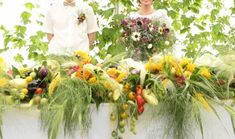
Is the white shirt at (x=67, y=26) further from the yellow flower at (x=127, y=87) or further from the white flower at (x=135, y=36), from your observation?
the yellow flower at (x=127, y=87)

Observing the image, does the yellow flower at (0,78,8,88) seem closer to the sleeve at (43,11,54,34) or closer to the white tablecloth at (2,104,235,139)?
the white tablecloth at (2,104,235,139)

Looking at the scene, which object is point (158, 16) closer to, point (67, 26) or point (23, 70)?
point (67, 26)

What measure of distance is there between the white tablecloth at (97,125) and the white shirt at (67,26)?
1333mm

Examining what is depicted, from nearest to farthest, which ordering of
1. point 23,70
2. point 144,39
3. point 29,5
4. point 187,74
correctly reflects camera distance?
1. point 187,74
2. point 23,70
3. point 144,39
4. point 29,5

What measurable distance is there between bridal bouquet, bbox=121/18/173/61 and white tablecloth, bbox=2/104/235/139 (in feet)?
2.31

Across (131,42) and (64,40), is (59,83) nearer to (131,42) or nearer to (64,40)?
(131,42)

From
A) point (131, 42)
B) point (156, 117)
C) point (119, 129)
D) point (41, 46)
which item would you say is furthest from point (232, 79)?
point (41, 46)

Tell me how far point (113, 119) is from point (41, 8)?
2689 millimetres

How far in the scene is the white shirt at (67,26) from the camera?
270 centimetres

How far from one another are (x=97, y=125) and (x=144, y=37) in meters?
0.89

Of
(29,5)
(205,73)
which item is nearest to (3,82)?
(205,73)

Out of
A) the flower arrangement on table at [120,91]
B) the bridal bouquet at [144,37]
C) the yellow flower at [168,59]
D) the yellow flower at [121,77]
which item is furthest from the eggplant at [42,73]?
the bridal bouquet at [144,37]

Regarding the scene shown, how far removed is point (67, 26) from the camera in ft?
8.95

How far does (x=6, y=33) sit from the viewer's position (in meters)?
3.85
